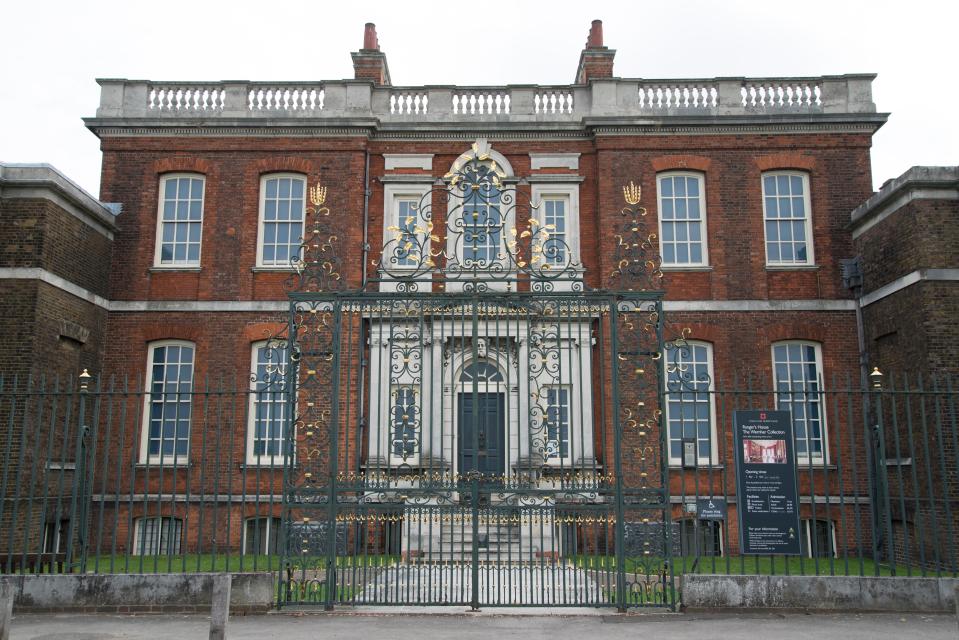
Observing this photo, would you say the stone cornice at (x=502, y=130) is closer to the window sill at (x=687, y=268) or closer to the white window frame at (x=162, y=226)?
the white window frame at (x=162, y=226)

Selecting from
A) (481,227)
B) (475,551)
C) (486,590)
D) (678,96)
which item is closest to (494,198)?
(678,96)

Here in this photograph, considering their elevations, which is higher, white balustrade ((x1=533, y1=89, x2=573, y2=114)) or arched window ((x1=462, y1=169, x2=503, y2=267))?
white balustrade ((x1=533, y1=89, x2=573, y2=114))

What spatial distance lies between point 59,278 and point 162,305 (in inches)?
105

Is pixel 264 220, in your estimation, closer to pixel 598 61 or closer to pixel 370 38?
pixel 370 38

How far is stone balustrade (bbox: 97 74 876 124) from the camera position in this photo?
19.4 meters

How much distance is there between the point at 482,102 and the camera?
20031 millimetres

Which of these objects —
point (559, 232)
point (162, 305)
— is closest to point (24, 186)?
point (162, 305)

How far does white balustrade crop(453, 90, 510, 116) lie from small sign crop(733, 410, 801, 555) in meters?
11.6

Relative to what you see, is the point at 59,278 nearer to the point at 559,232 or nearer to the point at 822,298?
the point at 559,232

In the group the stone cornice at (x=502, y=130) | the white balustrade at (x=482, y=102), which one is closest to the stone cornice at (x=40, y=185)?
the stone cornice at (x=502, y=130)

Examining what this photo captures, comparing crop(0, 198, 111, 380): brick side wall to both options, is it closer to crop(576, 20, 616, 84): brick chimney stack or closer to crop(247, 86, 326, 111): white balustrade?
crop(247, 86, 326, 111): white balustrade

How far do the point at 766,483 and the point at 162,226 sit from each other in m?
14.3

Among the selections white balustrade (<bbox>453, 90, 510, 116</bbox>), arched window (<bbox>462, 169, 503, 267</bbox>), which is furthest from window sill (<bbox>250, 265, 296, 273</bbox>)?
white balustrade (<bbox>453, 90, 510, 116</bbox>)

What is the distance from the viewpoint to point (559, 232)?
19.4m
